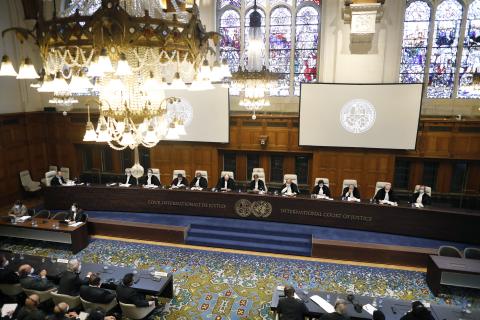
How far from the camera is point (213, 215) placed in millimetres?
10086

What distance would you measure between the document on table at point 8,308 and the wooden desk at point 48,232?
299 centimetres

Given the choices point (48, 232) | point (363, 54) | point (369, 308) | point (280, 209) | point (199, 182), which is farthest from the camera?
point (199, 182)

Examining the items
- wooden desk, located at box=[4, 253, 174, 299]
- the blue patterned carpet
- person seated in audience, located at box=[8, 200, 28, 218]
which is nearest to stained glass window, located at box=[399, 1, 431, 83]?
the blue patterned carpet

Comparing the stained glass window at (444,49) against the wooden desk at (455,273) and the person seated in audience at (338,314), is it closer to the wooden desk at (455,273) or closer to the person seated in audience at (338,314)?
the wooden desk at (455,273)

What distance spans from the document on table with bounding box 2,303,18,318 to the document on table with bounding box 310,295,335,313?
4.70 m

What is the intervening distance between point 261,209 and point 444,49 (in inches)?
299

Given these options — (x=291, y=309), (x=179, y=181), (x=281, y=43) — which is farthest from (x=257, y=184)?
(x=291, y=309)

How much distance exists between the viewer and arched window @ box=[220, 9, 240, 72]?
12180 mm

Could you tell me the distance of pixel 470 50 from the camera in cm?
1075

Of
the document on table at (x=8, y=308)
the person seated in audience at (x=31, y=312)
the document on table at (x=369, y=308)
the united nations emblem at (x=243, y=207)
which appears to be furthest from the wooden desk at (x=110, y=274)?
the united nations emblem at (x=243, y=207)

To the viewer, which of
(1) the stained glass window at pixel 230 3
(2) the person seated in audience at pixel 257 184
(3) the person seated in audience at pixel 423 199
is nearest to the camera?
(3) the person seated in audience at pixel 423 199

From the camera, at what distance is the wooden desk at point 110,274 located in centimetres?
605

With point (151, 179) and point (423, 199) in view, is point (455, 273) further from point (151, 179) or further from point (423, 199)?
point (151, 179)

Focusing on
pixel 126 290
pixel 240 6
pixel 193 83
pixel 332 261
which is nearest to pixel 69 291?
pixel 126 290
